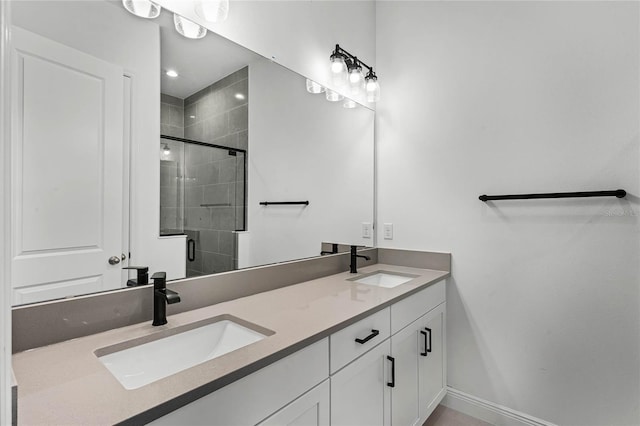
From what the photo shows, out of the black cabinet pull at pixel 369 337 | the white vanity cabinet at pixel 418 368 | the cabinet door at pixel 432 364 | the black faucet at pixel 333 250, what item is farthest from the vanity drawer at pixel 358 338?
the black faucet at pixel 333 250

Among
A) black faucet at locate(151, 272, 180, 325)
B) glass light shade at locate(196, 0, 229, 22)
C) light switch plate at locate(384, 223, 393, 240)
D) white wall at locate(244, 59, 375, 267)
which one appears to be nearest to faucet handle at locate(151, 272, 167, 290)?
black faucet at locate(151, 272, 180, 325)

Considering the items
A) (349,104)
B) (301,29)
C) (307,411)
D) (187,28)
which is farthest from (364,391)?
(301,29)

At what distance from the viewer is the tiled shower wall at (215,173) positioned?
49.1 inches

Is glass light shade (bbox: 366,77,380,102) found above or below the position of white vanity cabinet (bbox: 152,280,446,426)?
above

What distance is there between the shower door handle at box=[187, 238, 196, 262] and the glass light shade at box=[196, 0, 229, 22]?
2.96ft

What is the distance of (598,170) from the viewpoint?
1.53 m

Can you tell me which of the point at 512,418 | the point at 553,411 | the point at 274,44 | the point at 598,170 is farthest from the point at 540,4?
the point at 512,418

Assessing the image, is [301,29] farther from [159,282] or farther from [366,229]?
[159,282]

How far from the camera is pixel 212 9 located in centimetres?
129

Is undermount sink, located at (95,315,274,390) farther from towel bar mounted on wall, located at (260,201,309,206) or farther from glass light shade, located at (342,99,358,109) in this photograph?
glass light shade, located at (342,99,358,109)

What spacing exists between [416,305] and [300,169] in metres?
0.97

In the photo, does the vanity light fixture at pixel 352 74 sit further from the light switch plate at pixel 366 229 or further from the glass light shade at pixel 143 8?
A: the glass light shade at pixel 143 8

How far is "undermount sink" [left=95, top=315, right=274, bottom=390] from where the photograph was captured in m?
0.89

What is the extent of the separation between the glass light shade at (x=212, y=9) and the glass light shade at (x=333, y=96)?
2.71 ft
